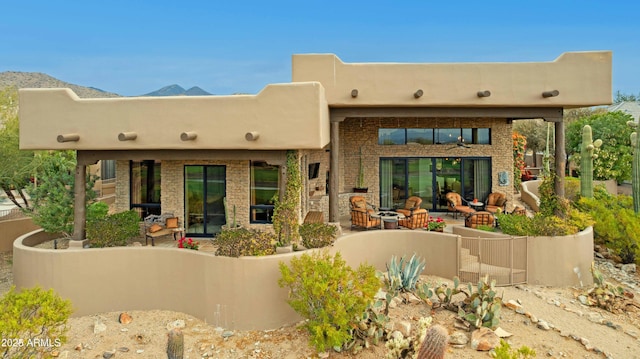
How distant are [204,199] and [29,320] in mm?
6671

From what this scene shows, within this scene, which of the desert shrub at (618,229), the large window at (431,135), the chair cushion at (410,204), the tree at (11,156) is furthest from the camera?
the large window at (431,135)

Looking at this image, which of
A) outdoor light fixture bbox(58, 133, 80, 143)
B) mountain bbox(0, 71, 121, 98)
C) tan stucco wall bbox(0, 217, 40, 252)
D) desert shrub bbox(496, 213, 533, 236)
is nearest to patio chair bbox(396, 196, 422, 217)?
desert shrub bbox(496, 213, 533, 236)

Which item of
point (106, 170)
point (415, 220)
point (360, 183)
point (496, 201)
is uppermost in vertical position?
point (106, 170)

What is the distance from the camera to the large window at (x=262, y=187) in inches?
541

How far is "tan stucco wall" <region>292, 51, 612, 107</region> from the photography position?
13711mm

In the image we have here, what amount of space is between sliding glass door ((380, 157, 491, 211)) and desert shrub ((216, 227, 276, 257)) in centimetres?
837

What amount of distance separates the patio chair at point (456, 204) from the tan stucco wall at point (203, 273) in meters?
4.06

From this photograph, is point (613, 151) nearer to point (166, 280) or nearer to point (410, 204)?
point (410, 204)

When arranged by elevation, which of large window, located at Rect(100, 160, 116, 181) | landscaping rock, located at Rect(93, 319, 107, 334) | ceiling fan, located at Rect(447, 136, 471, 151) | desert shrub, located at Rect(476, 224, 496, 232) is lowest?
landscaping rock, located at Rect(93, 319, 107, 334)

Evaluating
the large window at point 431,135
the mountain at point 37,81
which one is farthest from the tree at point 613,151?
the mountain at point 37,81

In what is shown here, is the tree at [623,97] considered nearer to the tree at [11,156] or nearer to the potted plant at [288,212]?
the potted plant at [288,212]

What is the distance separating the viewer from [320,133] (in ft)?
36.1

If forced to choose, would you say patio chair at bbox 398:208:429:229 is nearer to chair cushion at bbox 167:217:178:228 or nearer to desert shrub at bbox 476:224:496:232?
desert shrub at bbox 476:224:496:232

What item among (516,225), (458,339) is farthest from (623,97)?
(458,339)
